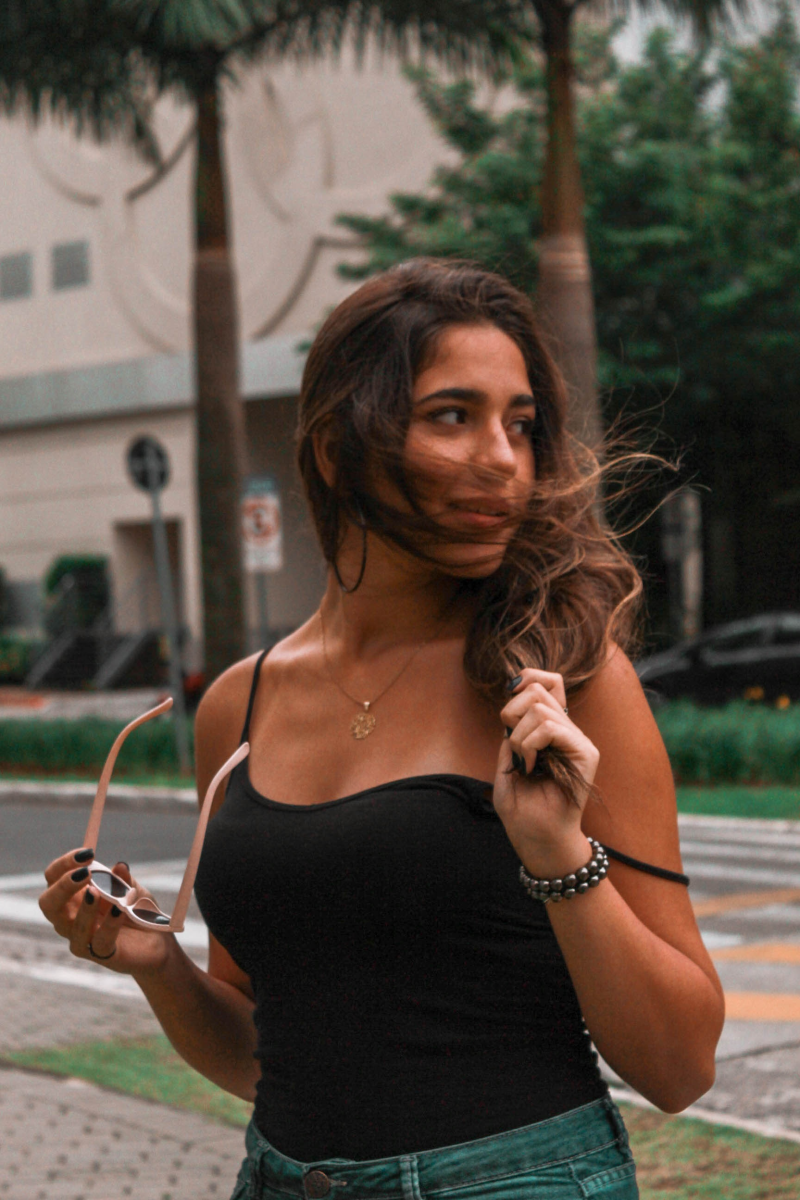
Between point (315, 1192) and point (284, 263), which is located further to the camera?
point (284, 263)

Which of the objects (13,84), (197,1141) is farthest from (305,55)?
(197,1141)

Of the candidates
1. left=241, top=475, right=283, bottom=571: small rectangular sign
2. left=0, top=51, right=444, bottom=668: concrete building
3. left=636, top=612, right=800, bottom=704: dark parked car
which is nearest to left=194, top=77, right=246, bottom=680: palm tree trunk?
left=241, top=475, right=283, bottom=571: small rectangular sign

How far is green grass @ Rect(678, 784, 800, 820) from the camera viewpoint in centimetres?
1338

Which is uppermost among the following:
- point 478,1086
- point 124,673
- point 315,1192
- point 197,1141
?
point 478,1086

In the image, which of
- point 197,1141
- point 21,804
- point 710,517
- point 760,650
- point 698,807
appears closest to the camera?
point 197,1141

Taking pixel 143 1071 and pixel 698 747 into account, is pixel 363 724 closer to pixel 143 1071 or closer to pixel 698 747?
pixel 143 1071

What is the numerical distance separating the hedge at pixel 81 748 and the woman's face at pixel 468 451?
15965mm

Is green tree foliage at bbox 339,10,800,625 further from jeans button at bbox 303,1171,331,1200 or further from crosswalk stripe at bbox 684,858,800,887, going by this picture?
jeans button at bbox 303,1171,331,1200

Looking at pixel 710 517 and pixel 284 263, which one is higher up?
pixel 284 263

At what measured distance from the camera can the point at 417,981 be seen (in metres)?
1.87

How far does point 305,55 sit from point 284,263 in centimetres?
1491

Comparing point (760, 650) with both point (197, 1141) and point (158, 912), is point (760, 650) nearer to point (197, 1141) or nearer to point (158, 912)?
point (197, 1141)

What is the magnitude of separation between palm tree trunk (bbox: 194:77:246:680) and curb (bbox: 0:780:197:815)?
1360 millimetres

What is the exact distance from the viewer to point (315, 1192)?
188 cm
